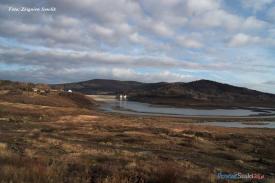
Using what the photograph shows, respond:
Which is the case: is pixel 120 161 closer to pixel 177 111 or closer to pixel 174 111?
pixel 174 111

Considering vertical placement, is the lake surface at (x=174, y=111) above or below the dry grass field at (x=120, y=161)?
below

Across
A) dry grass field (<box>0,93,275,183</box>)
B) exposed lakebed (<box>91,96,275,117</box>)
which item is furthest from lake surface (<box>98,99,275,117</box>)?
dry grass field (<box>0,93,275,183</box>)

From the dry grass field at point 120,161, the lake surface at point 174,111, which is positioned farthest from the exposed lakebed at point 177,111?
the dry grass field at point 120,161

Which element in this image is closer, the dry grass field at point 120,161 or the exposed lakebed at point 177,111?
the dry grass field at point 120,161

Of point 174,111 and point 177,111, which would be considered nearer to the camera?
point 174,111

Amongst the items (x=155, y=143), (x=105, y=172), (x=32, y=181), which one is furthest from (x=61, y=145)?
(x=32, y=181)

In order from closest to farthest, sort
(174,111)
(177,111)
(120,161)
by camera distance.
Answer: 1. (120,161)
2. (174,111)
3. (177,111)

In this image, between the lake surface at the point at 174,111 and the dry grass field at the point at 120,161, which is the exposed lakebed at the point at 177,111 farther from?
the dry grass field at the point at 120,161

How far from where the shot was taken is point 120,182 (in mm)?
9422

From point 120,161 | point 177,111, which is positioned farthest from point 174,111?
point 120,161

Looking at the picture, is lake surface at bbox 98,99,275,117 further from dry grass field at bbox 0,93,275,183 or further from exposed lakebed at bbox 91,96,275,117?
dry grass field at bbox 0,93,275,183

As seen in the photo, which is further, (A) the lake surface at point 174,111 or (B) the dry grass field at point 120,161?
(A) the lake surface at point 174,111

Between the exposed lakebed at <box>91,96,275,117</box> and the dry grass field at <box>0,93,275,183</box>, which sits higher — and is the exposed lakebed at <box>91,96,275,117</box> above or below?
below

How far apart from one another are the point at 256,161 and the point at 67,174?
619 inches
